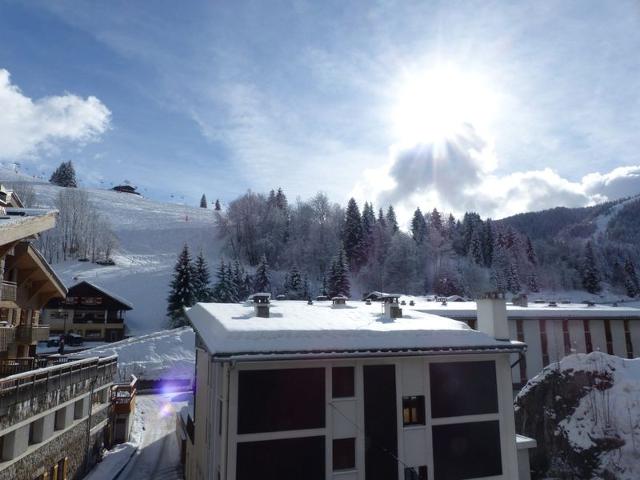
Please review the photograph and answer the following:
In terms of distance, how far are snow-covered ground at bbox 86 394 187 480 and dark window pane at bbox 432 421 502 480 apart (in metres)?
14.7

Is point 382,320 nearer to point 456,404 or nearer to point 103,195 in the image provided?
point 456,404

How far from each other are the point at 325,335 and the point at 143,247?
88.4 meters

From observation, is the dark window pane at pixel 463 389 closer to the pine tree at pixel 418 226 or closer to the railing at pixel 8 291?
the railing at pixel 8 291

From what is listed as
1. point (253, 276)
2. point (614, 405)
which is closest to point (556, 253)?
point (253, 276)

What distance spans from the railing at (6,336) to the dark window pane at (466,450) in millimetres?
18071

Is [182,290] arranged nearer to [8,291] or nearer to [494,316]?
[8,291]

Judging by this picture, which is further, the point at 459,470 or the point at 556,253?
the point at 556,253

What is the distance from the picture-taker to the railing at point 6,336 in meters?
18.2

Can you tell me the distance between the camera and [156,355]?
42.3 meters

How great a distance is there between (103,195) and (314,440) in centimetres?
13659

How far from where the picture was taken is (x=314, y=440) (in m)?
11.0

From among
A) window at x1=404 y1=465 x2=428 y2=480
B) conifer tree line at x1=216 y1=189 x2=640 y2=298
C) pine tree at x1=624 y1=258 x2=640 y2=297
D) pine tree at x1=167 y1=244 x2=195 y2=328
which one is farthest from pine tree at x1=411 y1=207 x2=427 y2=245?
window at x1=404 y1=465 x2=428 y2=480

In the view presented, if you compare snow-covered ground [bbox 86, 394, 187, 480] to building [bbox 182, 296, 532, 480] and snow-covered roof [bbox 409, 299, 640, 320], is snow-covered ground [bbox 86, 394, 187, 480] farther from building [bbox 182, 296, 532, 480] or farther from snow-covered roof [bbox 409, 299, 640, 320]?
snow-covered roof [bbox 409, 299, 640, 320]

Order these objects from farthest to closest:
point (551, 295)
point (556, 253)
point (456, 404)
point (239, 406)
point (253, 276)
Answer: point (556, 253) < point (551, 295) < point (253, 276) < point (456, 404) < point (239, 406)
